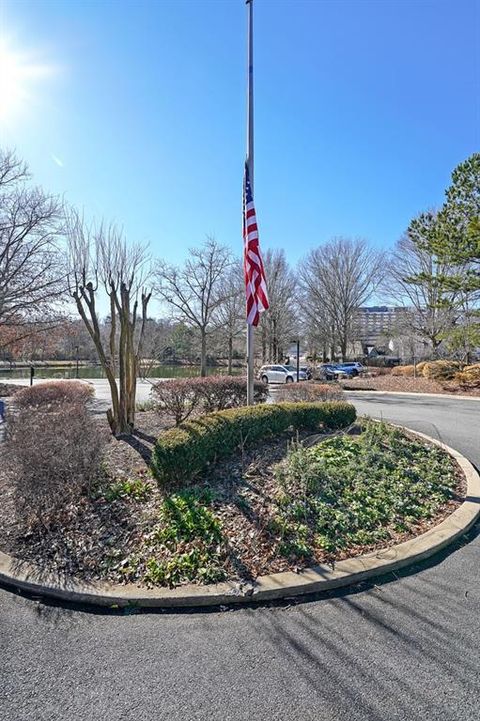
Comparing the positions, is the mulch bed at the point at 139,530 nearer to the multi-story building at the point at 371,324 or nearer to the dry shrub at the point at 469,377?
the dry shrub at the point at 469,377

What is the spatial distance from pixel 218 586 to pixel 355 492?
6.23ft

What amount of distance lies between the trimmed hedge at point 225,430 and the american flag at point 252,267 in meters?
1.56

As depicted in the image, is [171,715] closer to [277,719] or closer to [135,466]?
[277,719]

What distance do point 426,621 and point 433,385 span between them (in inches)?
706

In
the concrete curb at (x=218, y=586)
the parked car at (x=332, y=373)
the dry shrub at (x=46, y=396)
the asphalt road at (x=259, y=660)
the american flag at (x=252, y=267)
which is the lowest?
the asphalt road at (x=259, y=660)

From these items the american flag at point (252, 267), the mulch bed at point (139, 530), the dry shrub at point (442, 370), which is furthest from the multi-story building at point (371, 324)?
the mulch bed at point (139, 530)

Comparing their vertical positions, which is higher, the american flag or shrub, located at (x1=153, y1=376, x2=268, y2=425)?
the american flag

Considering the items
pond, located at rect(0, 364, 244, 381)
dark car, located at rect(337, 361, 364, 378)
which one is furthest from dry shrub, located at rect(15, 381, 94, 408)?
dark car, located at rect(337, 361, 364, 378)

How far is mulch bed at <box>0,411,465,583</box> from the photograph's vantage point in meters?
2.85

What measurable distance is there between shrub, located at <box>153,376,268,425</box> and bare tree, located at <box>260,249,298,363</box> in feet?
84.2

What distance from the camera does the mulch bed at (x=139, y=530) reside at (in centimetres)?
285

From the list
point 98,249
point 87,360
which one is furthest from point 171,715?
point 87,360

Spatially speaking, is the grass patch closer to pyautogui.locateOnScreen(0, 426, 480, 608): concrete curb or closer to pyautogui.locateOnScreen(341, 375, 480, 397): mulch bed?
pyautogui.locateOnScreen(0, 426, 480, 608): concrete curb

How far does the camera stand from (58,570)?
281 centimetres
